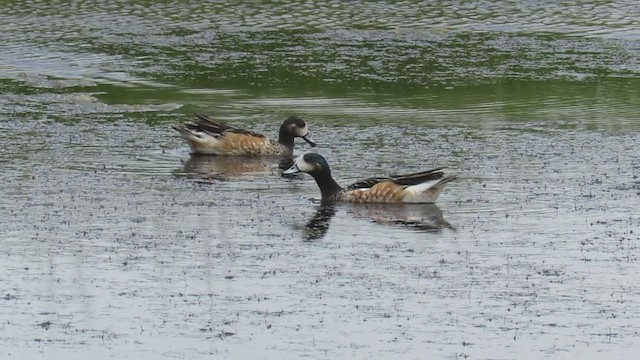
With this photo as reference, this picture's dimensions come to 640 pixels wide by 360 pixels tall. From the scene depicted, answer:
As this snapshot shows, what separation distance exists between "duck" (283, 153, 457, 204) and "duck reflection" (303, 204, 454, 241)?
88 mm

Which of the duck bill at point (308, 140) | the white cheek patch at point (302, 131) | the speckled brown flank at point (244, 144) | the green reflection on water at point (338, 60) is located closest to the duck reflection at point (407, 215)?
the duck bill at point (308, 140)

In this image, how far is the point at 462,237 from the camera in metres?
16.0

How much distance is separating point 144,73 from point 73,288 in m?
15.5

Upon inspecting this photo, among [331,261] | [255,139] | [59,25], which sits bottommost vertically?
[59,25]

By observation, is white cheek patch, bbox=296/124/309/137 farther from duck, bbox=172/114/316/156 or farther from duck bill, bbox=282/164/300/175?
duck bill, bbox=282/164/300/175

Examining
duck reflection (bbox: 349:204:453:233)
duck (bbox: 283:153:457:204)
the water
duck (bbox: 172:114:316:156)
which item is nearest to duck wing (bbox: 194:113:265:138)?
duck (bbox: 172:114:316:156)

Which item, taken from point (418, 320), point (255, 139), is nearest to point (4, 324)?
point (418, 320)

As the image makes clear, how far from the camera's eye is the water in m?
12.7

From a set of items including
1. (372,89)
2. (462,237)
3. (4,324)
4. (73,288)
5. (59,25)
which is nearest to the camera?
(4,324)

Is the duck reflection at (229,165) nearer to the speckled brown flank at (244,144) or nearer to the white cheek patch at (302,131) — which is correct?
the speckled brown flank at (244,144)

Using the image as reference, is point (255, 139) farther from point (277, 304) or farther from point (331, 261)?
point (277, 304)

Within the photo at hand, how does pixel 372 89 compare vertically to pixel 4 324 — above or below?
below

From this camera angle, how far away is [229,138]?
21.9m

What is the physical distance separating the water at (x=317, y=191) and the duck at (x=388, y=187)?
0.23 metres
